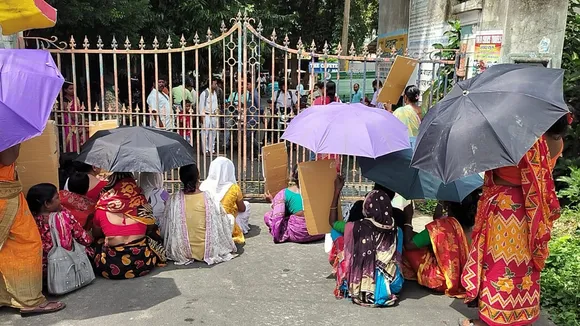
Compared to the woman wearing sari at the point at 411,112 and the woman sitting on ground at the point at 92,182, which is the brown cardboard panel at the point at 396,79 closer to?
the woman wearing sari at the point at 411,112

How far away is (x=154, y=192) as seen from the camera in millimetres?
5363

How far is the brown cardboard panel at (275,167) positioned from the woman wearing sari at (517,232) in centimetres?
341

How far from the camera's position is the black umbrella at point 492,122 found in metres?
3.04

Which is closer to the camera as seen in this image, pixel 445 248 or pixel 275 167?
pixel 445 248

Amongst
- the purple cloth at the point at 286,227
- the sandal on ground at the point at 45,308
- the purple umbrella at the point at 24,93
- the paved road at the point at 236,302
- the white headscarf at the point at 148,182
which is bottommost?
the paved road at the point at 236,302

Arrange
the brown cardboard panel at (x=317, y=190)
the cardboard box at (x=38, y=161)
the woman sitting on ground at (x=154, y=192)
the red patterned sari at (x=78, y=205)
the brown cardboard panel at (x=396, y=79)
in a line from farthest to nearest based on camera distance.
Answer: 1. the brown cardboard panel at (x=396, y=79)
2. the woman sitting on ground at (x=154, y=192)
3. the cardboard box at (x=38, y=161)
4. the red patterned sari at (x=78, y=205)
5. the brown cardboard panel at (x=317, y=190)

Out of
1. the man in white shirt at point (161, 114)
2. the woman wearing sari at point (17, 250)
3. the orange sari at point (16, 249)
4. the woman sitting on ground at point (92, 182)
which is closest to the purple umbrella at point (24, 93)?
the woman wearing sari at point (17, 250)

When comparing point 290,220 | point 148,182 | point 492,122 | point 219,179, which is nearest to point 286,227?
point 290,220

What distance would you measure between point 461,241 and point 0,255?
3719 millimetres

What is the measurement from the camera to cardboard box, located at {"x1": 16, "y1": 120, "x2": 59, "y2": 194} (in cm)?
481

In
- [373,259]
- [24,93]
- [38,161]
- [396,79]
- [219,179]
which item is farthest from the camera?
[396,79]

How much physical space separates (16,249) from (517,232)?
3.67 metres

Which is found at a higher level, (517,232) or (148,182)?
(517,232)

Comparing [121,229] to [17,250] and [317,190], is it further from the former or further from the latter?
[317,190]
